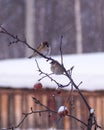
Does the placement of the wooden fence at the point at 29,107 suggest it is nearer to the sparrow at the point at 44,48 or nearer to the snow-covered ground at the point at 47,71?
the snow-covered ground at the point at 47,71

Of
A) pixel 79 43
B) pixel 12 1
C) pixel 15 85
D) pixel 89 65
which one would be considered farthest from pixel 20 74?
pixel 12 1

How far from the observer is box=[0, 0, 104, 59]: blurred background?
17.0 meters

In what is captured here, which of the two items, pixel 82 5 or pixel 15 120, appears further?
pixel 82 5

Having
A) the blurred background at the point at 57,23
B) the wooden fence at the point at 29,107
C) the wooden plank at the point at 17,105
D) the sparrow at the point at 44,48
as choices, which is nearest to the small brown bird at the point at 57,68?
the sparrow at the point at 44,48

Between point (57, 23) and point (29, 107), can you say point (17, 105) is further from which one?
point (57, 23)

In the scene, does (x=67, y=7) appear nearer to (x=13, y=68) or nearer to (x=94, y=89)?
(x=13, y=68)

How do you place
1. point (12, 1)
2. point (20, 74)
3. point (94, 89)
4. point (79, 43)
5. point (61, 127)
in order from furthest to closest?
1. point (12, 1)
2. point (79, 43)
3. point (20, 74)
4. point (61, 127)
5. point (94, 89)

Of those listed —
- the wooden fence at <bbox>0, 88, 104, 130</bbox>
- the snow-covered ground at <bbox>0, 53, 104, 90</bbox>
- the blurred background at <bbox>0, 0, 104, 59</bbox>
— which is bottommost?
the wooden fence at <bbox>0, 88, 104, 130</bbox>

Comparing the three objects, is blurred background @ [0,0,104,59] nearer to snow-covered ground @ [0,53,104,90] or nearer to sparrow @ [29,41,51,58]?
snow-covered ground @ [0,53,104,90]

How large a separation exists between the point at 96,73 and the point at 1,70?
1618 millimetres

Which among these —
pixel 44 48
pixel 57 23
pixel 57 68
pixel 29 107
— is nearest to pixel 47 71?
pixel 29 107

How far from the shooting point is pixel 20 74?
20.2 ft

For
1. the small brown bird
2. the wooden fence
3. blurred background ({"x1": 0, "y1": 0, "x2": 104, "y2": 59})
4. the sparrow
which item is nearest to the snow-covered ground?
the wooden fence

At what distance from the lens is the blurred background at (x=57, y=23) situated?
17.0 meters
